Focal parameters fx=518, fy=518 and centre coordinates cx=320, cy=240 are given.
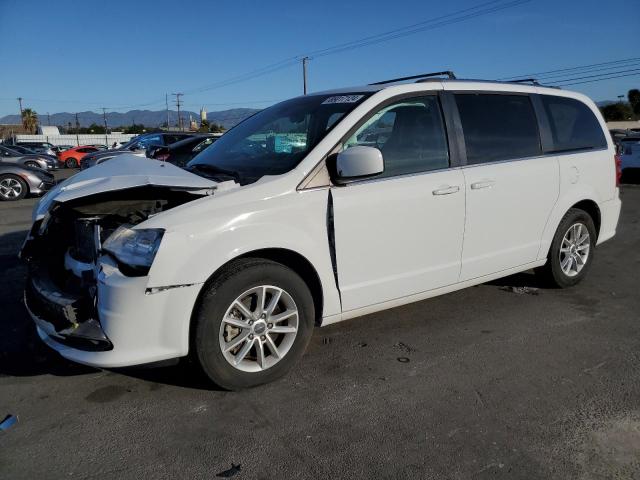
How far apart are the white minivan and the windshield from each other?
0.7 inches

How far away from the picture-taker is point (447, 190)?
3701 mm

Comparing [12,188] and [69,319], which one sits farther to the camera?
[12,188]

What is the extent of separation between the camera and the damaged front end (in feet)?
9.22

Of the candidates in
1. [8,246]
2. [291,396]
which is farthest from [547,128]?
[8,246]

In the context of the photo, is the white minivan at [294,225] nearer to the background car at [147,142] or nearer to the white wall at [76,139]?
the background car at [147,142]

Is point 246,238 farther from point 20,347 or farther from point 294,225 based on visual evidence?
point 20,347

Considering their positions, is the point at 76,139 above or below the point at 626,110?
below

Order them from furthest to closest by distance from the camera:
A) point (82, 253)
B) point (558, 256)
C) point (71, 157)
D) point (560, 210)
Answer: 1. point (71, 157)
2. point (558, 256)
3. point (560, 210)
4. point (82, 253)

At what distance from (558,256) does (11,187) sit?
12471 mm

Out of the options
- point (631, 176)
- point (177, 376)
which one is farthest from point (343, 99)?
point (631, 176)

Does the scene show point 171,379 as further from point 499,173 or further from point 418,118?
point 499,173

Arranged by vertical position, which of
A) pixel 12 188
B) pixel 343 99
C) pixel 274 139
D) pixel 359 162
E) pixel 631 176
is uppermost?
pixel 343 99

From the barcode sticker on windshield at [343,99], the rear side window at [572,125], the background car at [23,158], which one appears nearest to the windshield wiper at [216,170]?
the barcode sticker on windshield at [343,99]

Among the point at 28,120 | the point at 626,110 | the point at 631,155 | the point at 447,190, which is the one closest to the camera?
the point at 447,190
